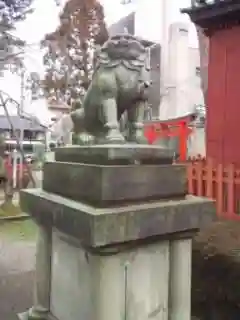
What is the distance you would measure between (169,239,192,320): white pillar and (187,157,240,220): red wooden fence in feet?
16.3

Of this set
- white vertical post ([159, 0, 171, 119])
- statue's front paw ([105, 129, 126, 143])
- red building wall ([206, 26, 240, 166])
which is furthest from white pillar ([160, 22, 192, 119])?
statue's front paw ([105, 129, 126, 143])

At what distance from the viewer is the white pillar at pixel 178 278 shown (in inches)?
96.1

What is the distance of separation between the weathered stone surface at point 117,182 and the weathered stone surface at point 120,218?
0.19ft

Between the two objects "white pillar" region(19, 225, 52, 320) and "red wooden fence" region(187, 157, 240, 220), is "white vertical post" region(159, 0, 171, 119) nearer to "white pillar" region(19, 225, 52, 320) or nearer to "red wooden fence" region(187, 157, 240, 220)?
"red wooden fence" region(187, 157, 240, 220)

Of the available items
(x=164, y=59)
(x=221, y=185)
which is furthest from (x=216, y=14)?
(x=164, y=59)

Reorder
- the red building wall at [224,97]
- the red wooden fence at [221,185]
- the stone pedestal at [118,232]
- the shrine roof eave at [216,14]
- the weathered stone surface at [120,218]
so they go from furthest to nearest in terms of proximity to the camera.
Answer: the red building wall at [224,97], the shrine roof eave at [216,14], the red wooden fence at [221,185], the stone pedestal at [118,232], the weathered stone surface at [120,218]

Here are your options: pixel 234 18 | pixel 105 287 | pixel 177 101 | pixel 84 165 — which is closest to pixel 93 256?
pixel 105 287

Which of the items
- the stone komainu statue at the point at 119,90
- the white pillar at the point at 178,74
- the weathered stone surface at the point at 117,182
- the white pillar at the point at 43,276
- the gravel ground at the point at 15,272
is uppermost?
the white pillar at the point at 178,74

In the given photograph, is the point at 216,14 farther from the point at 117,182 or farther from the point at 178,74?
the point at 178,74

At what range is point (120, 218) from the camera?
204 centimetres

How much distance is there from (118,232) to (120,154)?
484 millimetres

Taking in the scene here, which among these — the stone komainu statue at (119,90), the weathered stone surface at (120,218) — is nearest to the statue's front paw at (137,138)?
the stone komainu statue at (119,90)

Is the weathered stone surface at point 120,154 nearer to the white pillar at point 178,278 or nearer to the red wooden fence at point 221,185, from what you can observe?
the white pillar at point 178,278

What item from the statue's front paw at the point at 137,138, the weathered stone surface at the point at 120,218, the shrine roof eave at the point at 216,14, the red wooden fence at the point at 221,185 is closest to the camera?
the weathered stone surface at the point at 120,218
